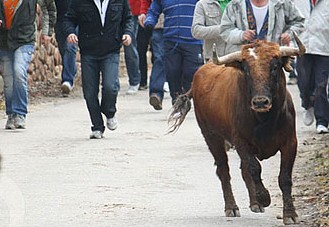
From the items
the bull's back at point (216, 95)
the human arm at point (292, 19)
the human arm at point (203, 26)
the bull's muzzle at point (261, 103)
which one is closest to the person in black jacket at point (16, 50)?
the human arm at point (203, 26)

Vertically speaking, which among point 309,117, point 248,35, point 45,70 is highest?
point 248,35

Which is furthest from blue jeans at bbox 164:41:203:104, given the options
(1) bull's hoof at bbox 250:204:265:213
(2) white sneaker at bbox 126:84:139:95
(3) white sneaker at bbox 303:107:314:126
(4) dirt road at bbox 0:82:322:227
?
(1) bull's hoof at bbox 250:204:265:213

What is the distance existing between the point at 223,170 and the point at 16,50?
584 cm

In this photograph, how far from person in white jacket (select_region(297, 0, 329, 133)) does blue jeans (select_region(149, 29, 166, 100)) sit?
2969 millimetres

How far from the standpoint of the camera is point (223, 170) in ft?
32.1

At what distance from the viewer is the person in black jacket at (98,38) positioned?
14.1 meters

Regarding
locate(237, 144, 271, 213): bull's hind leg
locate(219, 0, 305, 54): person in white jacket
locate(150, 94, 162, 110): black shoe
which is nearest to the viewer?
locate(237, 144, 271, 213): bull's hind leg

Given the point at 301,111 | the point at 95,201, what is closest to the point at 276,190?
the point at 95,201

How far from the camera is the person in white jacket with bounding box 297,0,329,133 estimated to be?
14.5m

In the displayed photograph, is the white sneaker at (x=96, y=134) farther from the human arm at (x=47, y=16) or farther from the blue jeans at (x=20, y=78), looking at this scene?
the human arm at (x=47, y=16)

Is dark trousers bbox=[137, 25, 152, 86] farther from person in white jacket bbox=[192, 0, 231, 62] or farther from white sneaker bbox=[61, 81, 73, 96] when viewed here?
person in white jacket bbox=[192, 0, 231, 62]

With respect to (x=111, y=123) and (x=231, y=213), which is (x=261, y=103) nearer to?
(x=231, y=213)

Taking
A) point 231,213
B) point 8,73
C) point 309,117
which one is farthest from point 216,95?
point 8,73

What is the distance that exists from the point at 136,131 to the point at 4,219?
612cm
